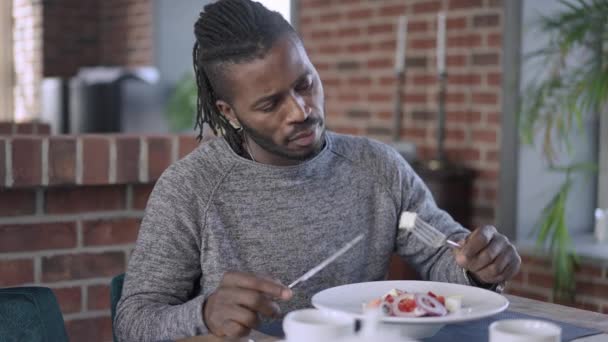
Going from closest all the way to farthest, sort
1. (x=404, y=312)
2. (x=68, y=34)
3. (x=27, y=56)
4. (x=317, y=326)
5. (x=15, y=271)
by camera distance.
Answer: (x=317, y=326) → (x=404, y=312) → (x=15, y=271) → (x=68, y=34) → (x=27, y=56)

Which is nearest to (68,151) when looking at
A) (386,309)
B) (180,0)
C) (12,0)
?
(386,309)

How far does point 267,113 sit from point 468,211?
6.40ft

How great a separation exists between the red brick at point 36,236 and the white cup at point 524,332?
3.94 ft

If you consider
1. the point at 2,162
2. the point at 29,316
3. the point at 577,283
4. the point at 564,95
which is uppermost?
the point at 564,95

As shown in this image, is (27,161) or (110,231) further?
(110,231)

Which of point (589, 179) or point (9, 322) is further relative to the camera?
point (589, 179)

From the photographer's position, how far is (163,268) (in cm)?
147

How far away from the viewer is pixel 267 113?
153 centimetres

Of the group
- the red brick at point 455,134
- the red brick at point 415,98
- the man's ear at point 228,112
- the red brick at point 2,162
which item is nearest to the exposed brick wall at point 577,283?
the red brick at point 455,134

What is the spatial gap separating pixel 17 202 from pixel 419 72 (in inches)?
80.4

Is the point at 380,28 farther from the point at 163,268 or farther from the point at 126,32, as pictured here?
the point at 126,32

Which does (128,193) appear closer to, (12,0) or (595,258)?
(595,258)

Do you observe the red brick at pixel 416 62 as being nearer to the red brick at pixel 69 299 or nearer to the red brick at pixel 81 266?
the red brick at pixel 81 266

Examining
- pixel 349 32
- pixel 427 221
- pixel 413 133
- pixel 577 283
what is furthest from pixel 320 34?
pixel 427 221
